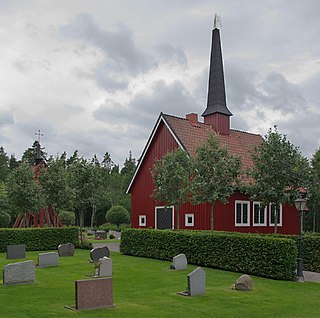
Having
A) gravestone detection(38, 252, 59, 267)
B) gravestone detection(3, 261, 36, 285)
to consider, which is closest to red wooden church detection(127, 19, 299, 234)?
gravestone detection(38, 252, 59, 267)

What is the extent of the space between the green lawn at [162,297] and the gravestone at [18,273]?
0.26 m

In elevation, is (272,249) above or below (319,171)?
below

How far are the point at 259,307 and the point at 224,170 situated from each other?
13678 mm

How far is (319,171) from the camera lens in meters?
45.3

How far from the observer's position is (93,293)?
1145cm

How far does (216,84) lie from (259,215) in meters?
11.3

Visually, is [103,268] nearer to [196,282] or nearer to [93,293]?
[196,282]

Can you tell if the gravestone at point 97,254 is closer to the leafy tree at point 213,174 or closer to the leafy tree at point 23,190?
the leafy tree at point 213,174

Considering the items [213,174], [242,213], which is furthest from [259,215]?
[213,174]

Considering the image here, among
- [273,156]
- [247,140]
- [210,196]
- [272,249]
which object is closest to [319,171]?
[247,140]

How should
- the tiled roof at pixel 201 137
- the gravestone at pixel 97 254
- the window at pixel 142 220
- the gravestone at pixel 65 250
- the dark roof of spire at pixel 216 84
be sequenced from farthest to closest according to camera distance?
the dark roof of spire at pixel 216 84
the window at pixel 142 220
the tiled roof at pixel 201 137
the gravestone at pixel 65 250
the gravestone at pixel 97 254

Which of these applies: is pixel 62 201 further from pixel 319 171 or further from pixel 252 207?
pixel 319 171

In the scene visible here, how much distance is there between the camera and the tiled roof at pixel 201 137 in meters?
32.7

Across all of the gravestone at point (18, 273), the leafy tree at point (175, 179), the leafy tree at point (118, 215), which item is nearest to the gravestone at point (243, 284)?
the gravestone at point (18, 273)
